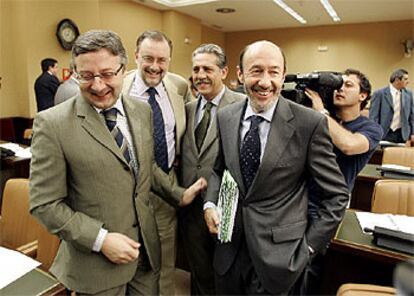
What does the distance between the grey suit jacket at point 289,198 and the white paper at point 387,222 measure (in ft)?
1.38

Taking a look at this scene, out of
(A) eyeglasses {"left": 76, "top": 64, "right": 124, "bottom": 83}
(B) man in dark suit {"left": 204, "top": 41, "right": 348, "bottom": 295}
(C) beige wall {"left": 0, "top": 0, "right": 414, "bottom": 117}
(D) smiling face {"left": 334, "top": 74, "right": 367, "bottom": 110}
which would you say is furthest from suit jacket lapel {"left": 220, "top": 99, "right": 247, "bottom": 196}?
(C) beige wall {"left": 0, "top": 0, "right": 414, "bottom": 117}

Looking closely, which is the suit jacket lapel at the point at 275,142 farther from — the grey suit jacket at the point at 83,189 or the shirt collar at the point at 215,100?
the shirt collar at the point at 215,100

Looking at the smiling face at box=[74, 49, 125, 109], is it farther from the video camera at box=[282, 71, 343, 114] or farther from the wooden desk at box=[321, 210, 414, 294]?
the wooden desk at box=[321, 210, 414, 294]

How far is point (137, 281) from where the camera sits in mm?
1410

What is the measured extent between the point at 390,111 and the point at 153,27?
4872 mm

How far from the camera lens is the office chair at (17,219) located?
1.87m

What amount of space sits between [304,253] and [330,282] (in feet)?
2.38

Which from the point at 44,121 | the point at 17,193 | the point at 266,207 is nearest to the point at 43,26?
the point at 17,193

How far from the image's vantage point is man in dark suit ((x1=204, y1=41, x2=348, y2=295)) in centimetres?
127

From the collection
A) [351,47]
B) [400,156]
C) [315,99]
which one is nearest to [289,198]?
[315,99]

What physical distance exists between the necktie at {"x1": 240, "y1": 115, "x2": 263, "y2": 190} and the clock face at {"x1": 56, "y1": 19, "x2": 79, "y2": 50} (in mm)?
5058

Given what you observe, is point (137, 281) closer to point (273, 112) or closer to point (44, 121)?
point (44, 121)

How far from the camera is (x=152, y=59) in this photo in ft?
5.87

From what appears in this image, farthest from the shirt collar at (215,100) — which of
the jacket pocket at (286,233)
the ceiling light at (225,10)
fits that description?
the ceiling light at (225,10)
